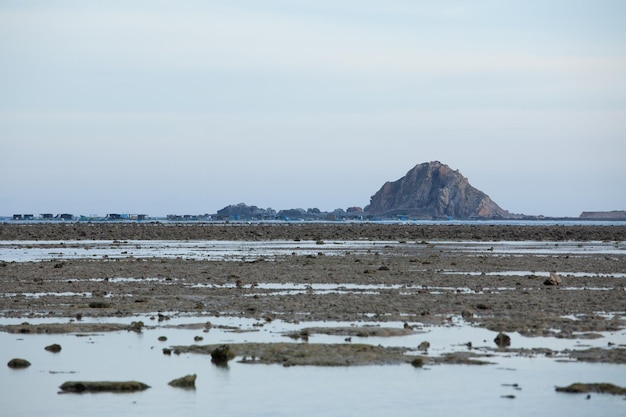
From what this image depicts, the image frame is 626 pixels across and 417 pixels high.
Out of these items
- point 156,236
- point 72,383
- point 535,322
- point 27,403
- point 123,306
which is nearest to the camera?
point 27,403

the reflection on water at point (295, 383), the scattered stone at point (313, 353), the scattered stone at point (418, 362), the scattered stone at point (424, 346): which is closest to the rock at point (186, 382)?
the reflection on water at point (295, 383)

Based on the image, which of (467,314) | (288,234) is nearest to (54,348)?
(467,314)

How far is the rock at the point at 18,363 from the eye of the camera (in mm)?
17812

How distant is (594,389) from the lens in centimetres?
1558

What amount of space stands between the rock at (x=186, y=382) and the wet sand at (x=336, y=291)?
Result: 7.42 metres

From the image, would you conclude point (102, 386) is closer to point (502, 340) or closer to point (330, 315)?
point (502, 340)

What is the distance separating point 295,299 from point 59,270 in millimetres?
15049

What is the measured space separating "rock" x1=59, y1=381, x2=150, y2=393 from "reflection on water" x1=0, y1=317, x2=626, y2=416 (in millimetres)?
228

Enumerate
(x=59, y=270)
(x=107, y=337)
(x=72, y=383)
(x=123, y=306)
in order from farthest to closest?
1. (x=59, y=270)
2. (x=123, y=306)
3. (x=107, y=337)
4. (x=72, y=383)

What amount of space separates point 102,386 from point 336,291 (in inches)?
612

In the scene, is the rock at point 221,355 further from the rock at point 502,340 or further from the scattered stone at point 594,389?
the scattered stone at point 594,389

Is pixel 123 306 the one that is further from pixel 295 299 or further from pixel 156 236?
pixel 156 236

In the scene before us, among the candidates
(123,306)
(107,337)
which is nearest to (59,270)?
(123,306)

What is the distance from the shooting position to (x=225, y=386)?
16.2 m
